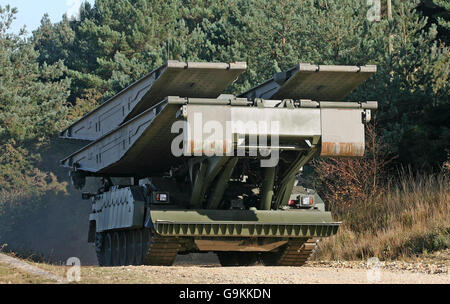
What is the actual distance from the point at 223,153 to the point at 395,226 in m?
5.78

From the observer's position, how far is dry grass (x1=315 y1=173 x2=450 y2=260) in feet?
49.5

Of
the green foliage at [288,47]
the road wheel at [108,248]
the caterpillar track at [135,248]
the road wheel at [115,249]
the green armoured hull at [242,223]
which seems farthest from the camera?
the green foliage at [288,47]

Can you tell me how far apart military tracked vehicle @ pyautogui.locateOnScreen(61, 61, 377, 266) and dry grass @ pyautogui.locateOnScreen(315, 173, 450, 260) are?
161 centimetres

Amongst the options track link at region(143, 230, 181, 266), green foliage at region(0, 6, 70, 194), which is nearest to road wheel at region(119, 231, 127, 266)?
track link at region(143, 230, 181, 266)

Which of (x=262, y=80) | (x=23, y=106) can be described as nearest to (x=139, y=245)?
(x=262, y=80)

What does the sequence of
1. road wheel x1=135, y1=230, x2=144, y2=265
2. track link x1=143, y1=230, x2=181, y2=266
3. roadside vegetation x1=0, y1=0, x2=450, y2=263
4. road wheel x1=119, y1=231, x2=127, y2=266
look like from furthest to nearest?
roadside vegetation x1=0, y1=0, x2=450, y2=263, road wheel x1=119, y1=231, x2=127, y2=266, road wheel x1=135, y1=230, x2=144, y2=265, track link x1=143, y1=230, x2=181, y2=266

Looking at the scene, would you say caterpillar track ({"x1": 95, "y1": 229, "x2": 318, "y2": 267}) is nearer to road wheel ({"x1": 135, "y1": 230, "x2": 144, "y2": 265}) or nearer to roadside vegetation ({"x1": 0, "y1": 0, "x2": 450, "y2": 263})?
road wheel ({"x1": 135, "y1": 230, "x2": 144, "y2": 265})

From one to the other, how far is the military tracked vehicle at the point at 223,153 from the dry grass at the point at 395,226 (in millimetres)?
1613

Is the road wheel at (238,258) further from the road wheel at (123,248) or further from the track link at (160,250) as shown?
the track link at (160,250)

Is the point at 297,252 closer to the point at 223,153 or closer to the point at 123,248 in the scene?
the point at 223,153

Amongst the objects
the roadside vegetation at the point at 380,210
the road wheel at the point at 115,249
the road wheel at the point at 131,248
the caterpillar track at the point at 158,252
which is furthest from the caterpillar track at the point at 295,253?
the road wheel at the point at 115,249

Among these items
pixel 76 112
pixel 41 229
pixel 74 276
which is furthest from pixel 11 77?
pixel 74 276

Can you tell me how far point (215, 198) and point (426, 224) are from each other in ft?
14.3

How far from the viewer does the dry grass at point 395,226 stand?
15078mm
